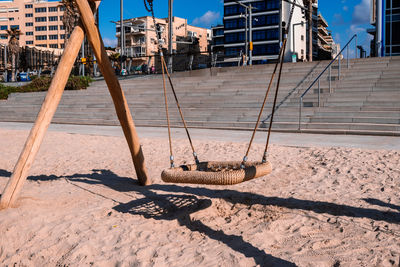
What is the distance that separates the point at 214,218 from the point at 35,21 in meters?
104

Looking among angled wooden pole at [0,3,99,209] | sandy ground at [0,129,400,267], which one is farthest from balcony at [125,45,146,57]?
angled wooden pole at [0,3,99,209]

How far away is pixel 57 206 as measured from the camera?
182 inches

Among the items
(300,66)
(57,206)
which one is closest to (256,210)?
(57,206)

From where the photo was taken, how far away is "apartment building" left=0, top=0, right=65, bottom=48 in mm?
93562

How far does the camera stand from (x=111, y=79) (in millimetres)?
4902

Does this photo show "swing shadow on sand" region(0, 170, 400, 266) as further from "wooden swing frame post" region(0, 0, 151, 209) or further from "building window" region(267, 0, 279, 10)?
"building window" region(267, 0, 279, 10)

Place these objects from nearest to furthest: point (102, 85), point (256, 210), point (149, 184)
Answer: point (256, 210) < point (149, 184) < point (102, 85)

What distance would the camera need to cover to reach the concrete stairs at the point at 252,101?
11.3 metres

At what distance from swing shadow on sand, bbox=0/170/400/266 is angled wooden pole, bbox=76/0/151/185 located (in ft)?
1.41

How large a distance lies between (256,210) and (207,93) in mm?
12316

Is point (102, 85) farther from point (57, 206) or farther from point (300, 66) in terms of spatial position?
point (57, 206)

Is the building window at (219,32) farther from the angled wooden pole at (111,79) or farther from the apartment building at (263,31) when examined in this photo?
the angled wooden pole at (111,79)

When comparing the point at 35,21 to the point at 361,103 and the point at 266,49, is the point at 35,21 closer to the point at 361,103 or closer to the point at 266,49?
the point at 266,49

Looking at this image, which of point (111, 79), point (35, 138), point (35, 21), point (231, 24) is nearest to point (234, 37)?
point (231, 24)
